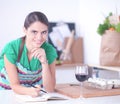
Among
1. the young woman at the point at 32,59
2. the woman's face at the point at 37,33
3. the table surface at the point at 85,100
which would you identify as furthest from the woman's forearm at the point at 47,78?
the table surface at the point at 85,100

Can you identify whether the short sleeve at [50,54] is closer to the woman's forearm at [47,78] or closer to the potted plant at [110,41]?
the woman's forearm at [47,78]

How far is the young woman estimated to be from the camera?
1.50 metres

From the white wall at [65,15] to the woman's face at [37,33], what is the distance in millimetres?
1454

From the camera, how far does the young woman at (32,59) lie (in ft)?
4.91

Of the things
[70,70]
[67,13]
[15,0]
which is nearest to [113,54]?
[70,70]

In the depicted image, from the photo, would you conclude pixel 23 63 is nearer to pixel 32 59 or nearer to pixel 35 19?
pixel 32 59

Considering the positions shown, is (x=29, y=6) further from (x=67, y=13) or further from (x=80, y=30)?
(x=80, y=30)

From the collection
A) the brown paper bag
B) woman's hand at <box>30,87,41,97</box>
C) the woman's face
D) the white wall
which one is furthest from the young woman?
the white wall

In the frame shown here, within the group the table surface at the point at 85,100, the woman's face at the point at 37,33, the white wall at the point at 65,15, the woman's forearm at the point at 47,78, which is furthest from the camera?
the white wall at the point at 65,15

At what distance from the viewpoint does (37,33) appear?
1.49 metres

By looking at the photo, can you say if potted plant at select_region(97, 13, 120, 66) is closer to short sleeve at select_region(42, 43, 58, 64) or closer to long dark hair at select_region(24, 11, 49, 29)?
short sleeve at select_region(42, 43, 58, 64)

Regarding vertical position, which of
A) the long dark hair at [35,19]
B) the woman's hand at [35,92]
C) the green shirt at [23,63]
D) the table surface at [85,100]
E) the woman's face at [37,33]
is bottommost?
the table surface at [85,100]

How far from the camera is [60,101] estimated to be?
1.25m

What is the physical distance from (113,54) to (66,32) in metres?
1.00
